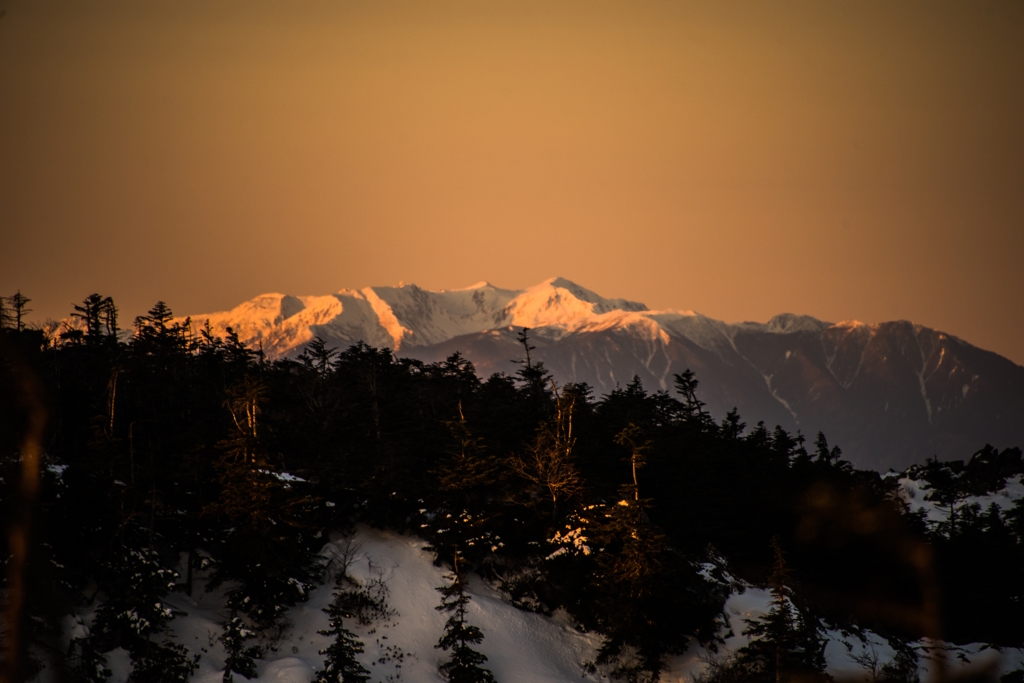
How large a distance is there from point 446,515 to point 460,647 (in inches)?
416

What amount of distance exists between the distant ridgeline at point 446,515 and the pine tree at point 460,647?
0.56 feet

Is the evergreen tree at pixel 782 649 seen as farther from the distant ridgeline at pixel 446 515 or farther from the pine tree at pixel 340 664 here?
the pine tree at pixel 340 664

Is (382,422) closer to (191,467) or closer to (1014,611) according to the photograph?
(191,467)

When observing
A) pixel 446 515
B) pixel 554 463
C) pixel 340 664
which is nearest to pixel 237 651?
pixel 340 664

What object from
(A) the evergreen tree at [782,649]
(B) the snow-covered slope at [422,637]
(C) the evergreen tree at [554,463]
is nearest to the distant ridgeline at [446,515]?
(A) the evergreen tree at [782,649]

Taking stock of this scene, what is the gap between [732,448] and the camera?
7744 centimetres

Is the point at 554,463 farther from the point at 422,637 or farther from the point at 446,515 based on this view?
the point at 422,637

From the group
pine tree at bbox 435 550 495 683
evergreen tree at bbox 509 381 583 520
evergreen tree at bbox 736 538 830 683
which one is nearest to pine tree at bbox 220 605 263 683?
pine tree at bbox 435 550 495 683

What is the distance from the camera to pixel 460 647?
42.2 meters

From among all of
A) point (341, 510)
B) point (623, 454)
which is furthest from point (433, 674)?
point (623, 454)

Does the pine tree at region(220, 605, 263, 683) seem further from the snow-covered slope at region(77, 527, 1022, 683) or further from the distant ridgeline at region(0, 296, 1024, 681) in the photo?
the snow-covered slope at region(77, 527, 1022, 683)

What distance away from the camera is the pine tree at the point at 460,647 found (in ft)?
134

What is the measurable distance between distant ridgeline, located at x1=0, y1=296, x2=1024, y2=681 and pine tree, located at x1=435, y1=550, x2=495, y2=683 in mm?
171

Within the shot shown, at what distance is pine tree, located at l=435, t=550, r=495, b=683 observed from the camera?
40969mm
